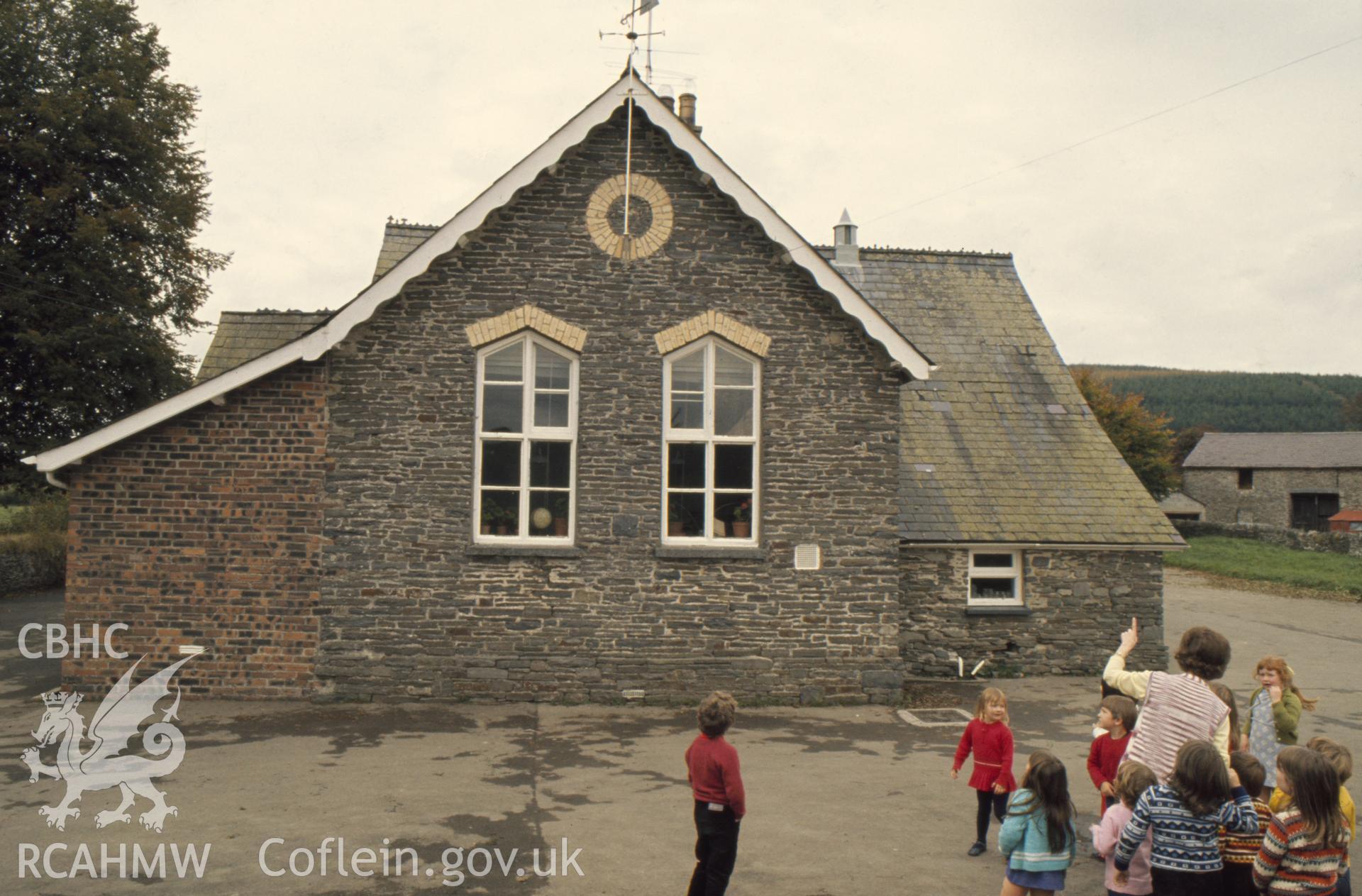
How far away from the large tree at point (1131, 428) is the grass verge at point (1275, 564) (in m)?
3.45

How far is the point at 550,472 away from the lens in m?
12.5

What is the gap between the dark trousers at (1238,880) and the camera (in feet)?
17.8

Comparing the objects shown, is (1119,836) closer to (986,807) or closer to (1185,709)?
(1185,709)

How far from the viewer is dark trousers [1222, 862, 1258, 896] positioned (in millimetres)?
5438

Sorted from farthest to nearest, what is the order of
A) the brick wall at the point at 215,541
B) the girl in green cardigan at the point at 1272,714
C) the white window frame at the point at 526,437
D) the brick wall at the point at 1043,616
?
1. the brick wall at the point at 1043,616
2. the white window frame at the point at 526,437
3. the brick wall at the point at 215,541
4. the girl in green cardigan at the point at 1272,714

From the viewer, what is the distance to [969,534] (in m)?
14.8

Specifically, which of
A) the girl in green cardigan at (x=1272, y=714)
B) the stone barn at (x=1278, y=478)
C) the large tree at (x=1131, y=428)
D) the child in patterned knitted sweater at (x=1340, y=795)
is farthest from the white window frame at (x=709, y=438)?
the stone barn at (x=1278, y=478)

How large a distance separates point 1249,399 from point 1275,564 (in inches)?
3901

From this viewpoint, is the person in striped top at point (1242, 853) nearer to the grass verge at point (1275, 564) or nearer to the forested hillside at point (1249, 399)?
the grass verge at point (1275, 564)

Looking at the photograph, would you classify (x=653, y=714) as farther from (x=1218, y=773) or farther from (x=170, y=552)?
(x=1218, y=773)

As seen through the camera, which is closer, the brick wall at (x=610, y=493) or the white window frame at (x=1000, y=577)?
the brick wall at (x=610, y=493)

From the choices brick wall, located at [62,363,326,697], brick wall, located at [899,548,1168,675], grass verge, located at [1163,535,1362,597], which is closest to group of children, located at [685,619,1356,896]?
brick wall, located at [62,363,326,697]

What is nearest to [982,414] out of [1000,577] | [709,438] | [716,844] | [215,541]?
[1000,577]

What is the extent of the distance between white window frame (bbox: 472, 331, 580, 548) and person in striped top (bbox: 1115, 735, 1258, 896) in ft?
26.3
